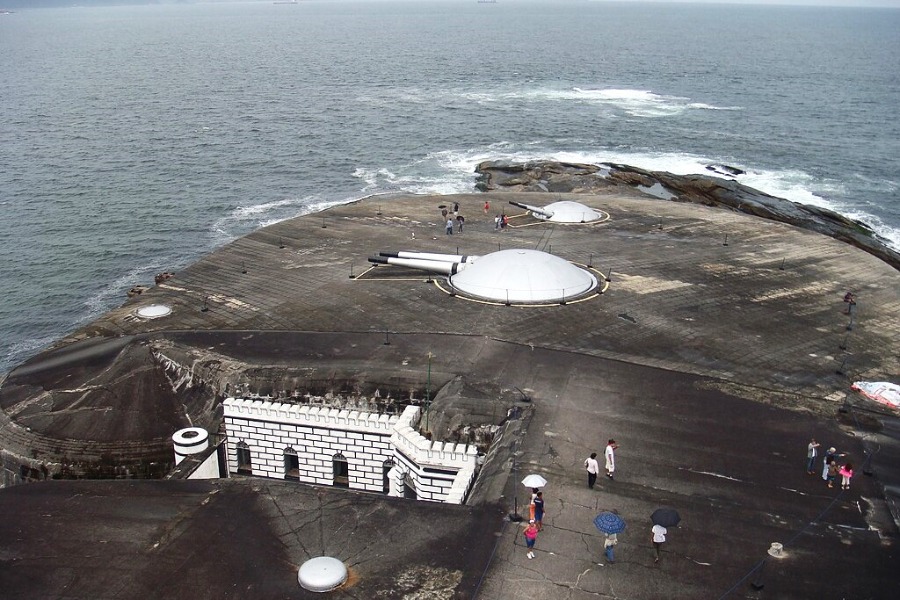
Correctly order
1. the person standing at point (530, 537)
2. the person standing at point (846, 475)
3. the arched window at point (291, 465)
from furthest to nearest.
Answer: the arched window at point (291, 465) < the person standing at point (846, 475) < the person standing at point (530, 537)

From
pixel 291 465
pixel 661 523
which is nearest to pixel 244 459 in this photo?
pixel 291 465

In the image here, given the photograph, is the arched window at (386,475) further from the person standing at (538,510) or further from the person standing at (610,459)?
the person standing at (538,510)

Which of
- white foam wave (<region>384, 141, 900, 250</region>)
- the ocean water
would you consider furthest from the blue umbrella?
white foam wave (<region>384, 141, 900, 250</region>)

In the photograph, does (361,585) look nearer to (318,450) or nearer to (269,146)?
(318,450)

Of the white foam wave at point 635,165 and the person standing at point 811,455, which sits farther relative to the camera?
the white foam wave at point 635,165

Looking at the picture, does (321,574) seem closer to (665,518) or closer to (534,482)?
(534,482)

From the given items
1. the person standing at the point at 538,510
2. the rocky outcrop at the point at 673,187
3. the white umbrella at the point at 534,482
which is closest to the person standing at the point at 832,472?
the person standing at the point at 538,510

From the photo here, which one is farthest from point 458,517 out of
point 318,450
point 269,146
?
point 269,146
